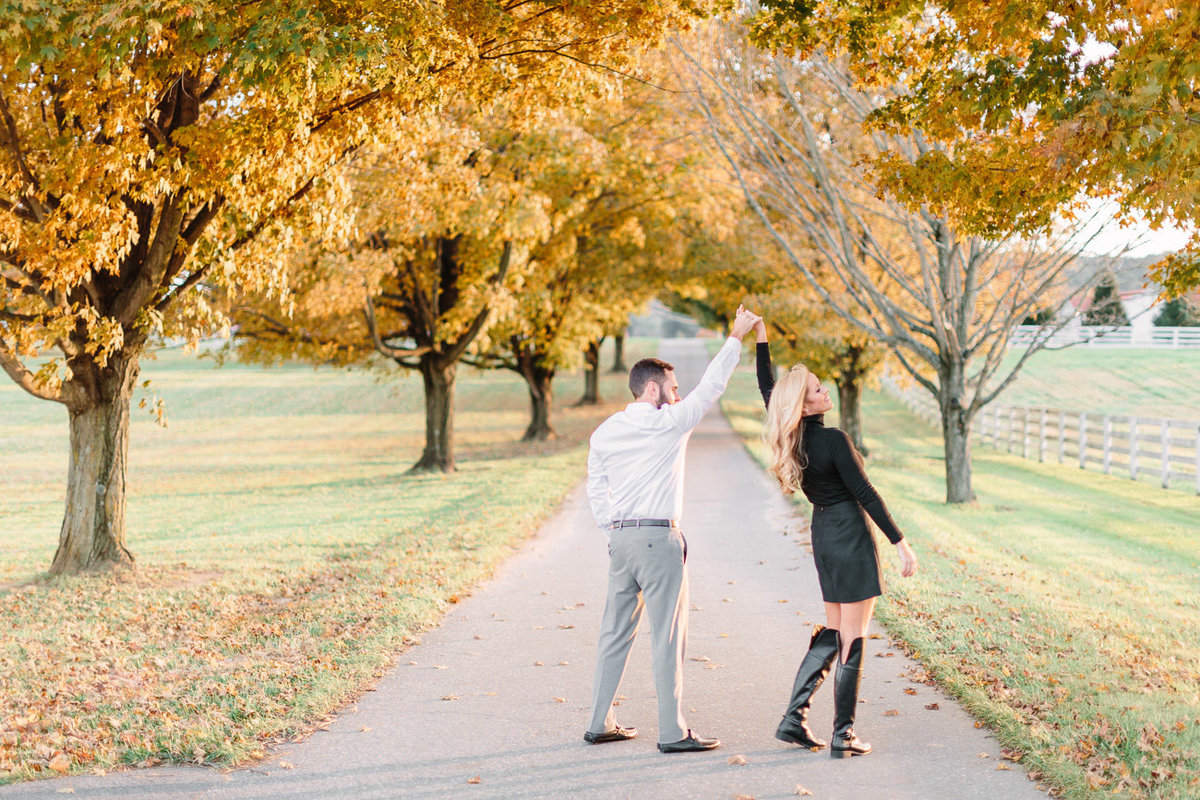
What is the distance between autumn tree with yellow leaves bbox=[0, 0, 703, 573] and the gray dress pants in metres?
3.80

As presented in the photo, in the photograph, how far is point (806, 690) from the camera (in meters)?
5.07

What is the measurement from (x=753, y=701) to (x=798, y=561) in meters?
4.72

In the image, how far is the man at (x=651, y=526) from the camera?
5.01 meters

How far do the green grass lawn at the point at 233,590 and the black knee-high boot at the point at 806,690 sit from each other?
8.35 feet

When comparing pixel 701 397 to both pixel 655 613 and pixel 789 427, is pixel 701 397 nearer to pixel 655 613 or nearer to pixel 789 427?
pixel 789 427

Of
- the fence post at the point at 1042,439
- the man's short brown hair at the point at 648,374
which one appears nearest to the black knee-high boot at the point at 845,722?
the man's short brown hair at the point at 648,374

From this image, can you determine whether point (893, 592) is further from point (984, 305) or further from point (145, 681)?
point (984, 305)

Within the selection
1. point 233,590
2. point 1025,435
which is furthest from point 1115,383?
point 233,590

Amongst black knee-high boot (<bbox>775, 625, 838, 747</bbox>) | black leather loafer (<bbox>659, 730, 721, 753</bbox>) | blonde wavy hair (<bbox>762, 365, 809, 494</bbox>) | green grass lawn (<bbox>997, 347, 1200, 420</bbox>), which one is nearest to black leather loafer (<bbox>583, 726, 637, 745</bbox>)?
black leather loafer (<bbox>659, 730, 721, 753</bbox>)

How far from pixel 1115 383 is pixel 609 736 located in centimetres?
4832

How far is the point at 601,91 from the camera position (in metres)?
10.4

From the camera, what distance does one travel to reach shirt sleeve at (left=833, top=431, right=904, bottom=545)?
16.2 feet

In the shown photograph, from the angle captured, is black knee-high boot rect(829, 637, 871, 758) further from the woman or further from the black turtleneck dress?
the black turtleneck dress

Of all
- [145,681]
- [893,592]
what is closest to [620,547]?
[145,681]
